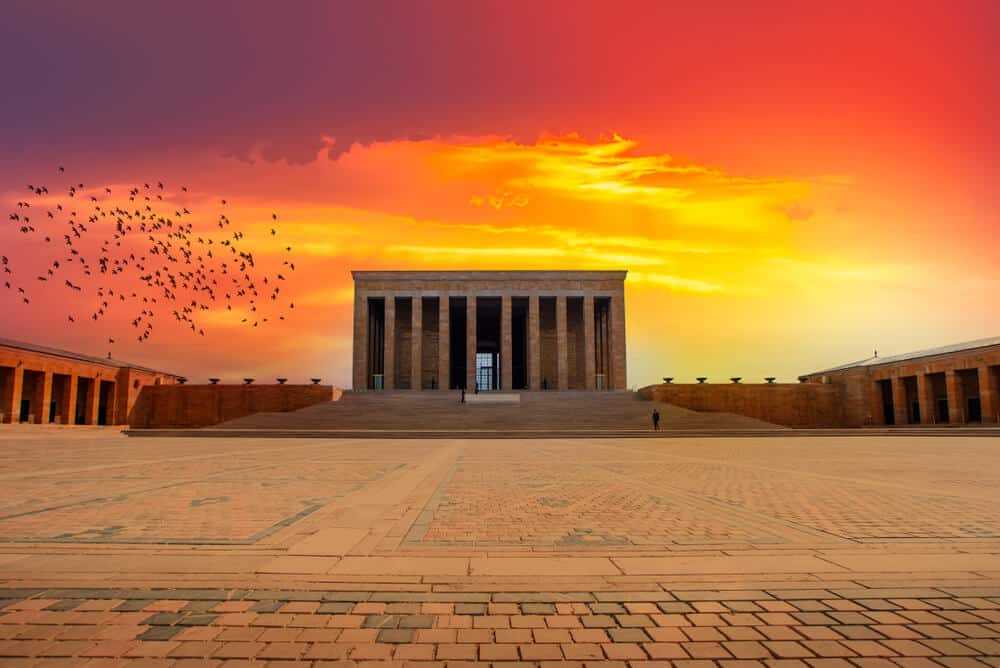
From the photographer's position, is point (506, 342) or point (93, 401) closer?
point (93, 401)

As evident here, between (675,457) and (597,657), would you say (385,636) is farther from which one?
(675,457)

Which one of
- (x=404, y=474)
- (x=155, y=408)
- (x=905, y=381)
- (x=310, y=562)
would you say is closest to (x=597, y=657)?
(x=310, y=562)

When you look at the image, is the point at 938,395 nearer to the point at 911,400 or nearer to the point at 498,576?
the point at 911,400

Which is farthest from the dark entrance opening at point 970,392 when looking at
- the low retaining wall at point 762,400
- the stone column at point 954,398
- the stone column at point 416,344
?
the stone column at point 416,344

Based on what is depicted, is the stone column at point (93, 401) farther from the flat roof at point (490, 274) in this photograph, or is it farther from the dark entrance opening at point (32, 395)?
the flat roof at point (490, 274)

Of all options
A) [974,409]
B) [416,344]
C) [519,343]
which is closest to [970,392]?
[974,409]

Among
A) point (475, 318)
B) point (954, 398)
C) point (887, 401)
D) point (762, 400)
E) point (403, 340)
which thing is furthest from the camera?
point (403, 340)

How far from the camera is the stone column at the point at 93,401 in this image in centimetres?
5328

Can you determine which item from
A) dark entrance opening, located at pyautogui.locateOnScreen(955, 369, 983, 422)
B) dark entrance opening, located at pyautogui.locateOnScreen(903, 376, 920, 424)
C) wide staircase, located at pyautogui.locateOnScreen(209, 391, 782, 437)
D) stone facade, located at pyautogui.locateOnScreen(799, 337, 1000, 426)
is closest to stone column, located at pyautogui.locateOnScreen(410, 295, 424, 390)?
wide staircase, located at pyautogui.locateOnScreen(209, 391, 782, 437)

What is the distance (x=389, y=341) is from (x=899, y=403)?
136 ft

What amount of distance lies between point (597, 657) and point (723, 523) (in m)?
3.90

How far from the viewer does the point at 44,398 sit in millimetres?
46750

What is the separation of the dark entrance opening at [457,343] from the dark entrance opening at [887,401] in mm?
36167

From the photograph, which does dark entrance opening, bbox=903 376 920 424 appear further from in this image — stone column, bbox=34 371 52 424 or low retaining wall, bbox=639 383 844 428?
stone column, bbox=34 371 52 424
